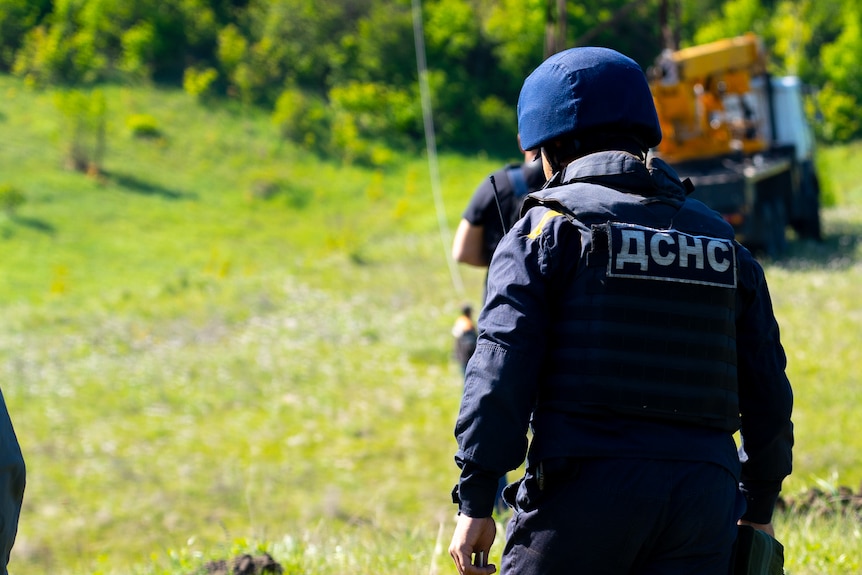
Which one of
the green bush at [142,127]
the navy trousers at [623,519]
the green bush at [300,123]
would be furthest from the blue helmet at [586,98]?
the green bush at [300,123]

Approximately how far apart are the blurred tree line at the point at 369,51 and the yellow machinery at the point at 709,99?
71.9 feet

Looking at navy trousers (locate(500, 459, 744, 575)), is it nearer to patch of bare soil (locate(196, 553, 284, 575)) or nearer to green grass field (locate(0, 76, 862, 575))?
green grass field (locate(0, 76, 862, 575))

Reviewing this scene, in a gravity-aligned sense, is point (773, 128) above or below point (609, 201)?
below

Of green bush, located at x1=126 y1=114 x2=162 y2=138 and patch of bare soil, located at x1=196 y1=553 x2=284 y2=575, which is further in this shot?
green bush, located at x1=126 y1=114 x2=162 y2=138

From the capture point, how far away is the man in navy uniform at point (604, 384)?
7.18ft

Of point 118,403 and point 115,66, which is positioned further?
point 115,66

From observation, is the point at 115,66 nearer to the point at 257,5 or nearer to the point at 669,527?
the point at 257,5

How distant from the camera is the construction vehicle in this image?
14109mm

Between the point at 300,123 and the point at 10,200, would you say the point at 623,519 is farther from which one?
the point at 300,123

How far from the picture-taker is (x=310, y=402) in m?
9.79

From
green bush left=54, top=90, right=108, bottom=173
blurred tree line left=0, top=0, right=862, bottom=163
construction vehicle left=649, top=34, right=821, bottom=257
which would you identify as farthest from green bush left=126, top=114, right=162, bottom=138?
construction vehicle left=649, top=34, right=821, bottom=257

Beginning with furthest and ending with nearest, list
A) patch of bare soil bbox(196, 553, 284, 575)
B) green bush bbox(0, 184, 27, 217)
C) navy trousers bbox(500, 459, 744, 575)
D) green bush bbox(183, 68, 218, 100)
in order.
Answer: green bush bbox(183, 68, 218, 100) < green bush bbox(0, 184, 27, 217) < patch of bare soil bbox(196, 553, 284, 575) < navy trousers bbox(500, 459, 744, 575)

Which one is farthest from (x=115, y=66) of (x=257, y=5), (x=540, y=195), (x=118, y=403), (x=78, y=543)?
(x=540, y=195)

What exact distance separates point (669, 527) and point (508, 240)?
67cm
